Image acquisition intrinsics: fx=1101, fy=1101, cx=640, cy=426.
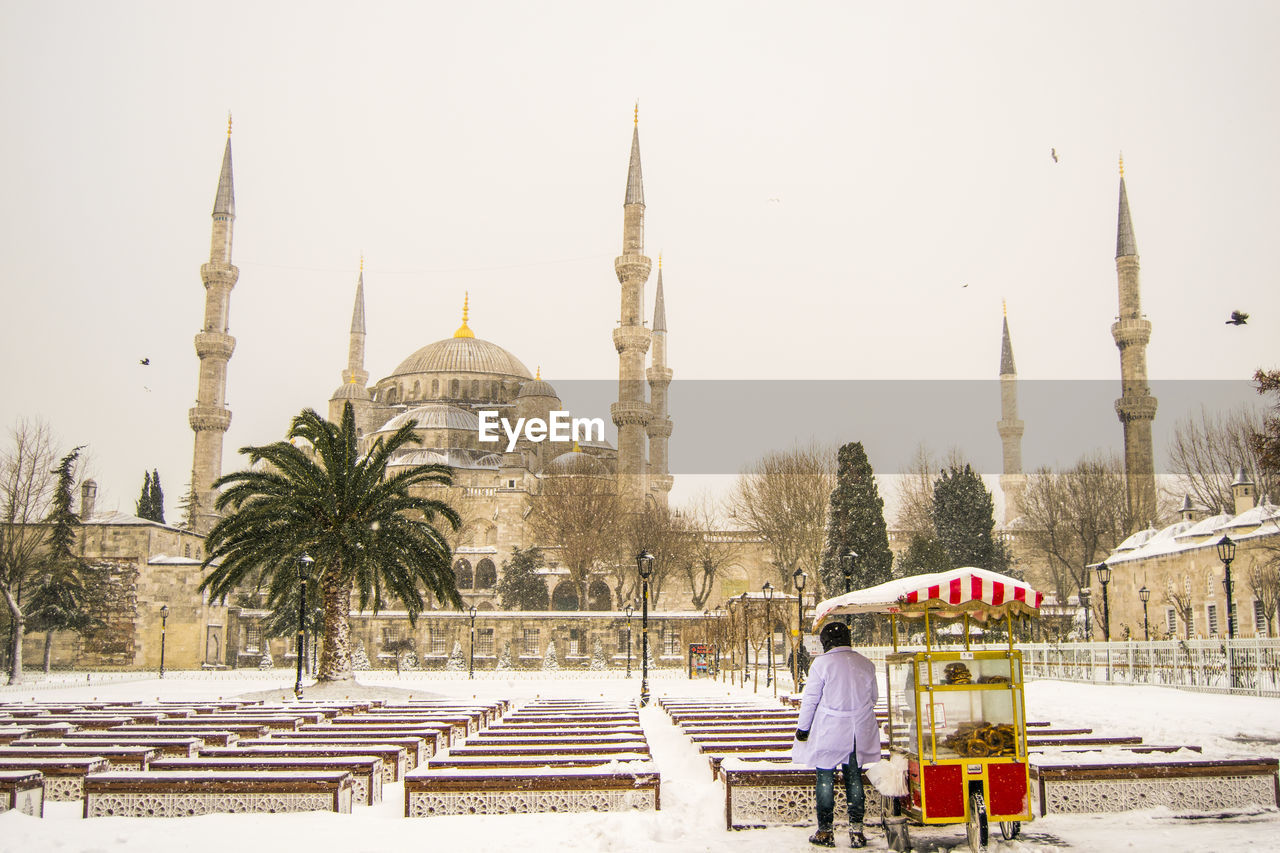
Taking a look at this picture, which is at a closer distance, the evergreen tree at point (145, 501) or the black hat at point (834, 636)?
the black hat at point (834, 636)

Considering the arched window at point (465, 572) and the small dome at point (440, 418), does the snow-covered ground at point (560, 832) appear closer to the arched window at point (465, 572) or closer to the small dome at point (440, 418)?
the arched window at point (465, 572)

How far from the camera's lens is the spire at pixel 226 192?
50812 millimetres

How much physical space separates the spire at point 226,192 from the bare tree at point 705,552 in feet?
83.7

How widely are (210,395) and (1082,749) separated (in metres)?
46.0

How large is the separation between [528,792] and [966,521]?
1366 inches

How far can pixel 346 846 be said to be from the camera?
6.16 m

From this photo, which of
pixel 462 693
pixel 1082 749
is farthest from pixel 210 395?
pixel 1082 749

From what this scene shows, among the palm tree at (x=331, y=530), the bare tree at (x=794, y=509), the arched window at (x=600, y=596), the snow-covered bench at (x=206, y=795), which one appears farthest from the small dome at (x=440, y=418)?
the snow-covered bench at (x=206, y=795)

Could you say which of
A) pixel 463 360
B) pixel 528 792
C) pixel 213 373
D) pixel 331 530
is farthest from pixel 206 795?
pixel 463 360

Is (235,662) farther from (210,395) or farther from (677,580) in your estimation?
(677,580)

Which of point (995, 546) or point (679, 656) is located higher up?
point (995, 546)

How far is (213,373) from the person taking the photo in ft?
160

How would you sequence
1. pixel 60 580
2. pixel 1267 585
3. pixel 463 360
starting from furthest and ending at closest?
pixel 463 360 < pixel 60 580 < pixel 1267 585

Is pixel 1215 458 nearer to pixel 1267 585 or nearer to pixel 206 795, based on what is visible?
pixel 1267 585
